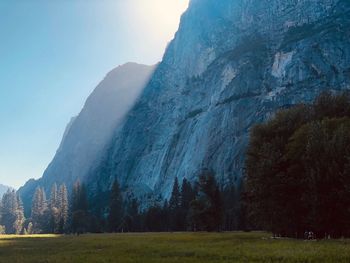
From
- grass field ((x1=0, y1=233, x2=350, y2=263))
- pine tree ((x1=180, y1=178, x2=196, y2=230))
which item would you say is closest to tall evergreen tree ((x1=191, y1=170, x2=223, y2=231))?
pine tree ((x1=180, y1=178, x2=196, y2=230))

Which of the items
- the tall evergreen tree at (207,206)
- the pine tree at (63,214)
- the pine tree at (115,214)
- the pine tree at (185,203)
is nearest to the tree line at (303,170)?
the tall evergreen tree at (207,206)

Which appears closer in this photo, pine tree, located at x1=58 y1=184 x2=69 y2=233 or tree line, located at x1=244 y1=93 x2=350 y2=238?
tree line, located at x1=244 y1=93 x2=350 y2=238

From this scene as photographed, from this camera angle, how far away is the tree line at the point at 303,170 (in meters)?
48.4

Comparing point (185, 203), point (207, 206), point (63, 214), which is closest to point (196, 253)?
point (207, 206)

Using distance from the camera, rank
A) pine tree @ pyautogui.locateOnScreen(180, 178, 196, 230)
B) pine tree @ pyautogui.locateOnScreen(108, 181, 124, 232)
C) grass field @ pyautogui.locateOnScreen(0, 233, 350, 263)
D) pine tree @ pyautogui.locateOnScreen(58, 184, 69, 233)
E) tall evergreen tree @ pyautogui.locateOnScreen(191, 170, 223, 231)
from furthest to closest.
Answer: pine tree @ pyautogui.locateOnScreen(108, 181, 124, 232)
pine tree @ pyautogui.locateOnScreen(58, 184, 69, 233)
pine tree @ pyautogui.locateOnScreen(180, 178, 196, 230)
tall evergreen tree @ pyautogui.locateOnScreen(191, 170, 223, 231)
grass field @ pyautogui.locateOnScreen(0, 233, 350, 263)

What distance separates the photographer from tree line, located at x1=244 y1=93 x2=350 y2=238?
48.4 metres

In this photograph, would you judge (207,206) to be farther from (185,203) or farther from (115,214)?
(115,214)

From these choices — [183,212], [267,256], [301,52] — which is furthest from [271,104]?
[267,256]

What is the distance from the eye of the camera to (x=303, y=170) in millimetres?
53469

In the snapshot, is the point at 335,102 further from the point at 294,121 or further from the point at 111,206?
the point at 111,206

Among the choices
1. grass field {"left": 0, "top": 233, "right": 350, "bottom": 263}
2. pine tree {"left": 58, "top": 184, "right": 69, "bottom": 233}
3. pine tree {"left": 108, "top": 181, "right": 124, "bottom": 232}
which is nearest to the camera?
grass field {"left": 0, "top": 233, "right": 350, "bottom": 263}

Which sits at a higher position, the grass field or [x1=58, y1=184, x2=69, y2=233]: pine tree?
[x1=58, y1=184, x2=69, y2=233]: pine tree

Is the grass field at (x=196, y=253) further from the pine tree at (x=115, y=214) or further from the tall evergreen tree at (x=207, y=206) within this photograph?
the pine tree at (x=115, y=214)

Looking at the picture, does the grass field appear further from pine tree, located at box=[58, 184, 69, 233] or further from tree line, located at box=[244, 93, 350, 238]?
pine tree, located at box=[58, 184, 69, 233]
